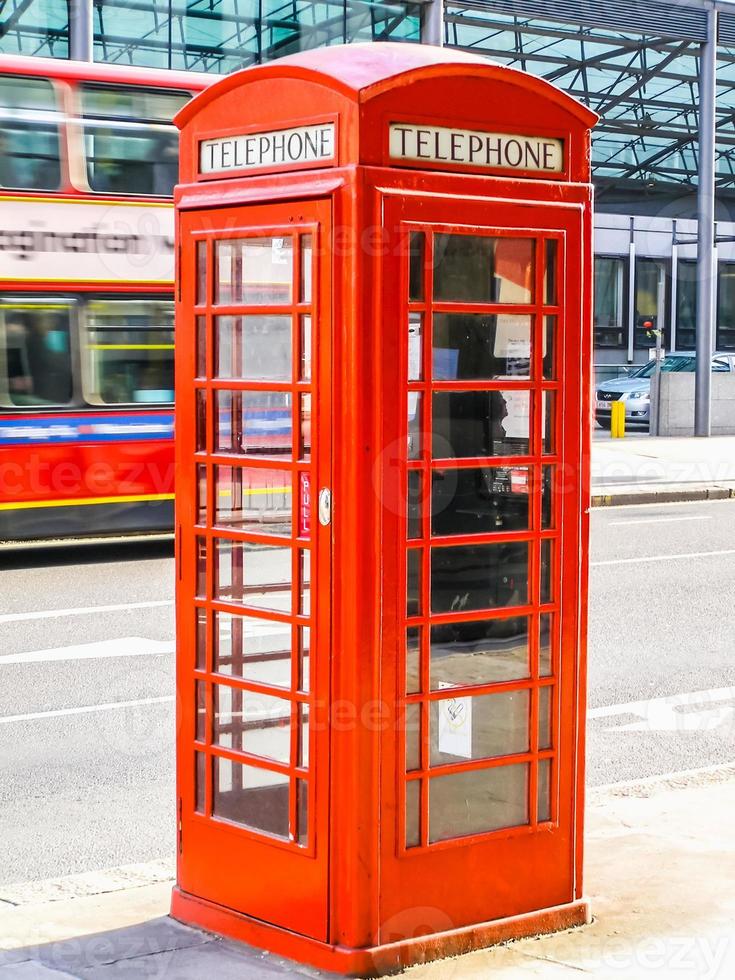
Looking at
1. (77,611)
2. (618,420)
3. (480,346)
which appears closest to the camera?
(480,346)

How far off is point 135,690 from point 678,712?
9.49ft

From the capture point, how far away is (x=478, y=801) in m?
4.33

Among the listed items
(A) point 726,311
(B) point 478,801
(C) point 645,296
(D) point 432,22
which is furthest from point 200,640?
(A) point 726,311

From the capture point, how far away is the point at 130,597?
35.8 ft

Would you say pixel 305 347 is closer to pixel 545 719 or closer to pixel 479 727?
pixel 479 727

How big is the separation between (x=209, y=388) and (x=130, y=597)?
6.80 meters

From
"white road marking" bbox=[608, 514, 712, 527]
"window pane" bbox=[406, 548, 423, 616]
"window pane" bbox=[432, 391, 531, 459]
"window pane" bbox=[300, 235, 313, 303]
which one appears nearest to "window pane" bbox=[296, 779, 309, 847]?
"window pane" bbox=[406, 548, 423, 616]

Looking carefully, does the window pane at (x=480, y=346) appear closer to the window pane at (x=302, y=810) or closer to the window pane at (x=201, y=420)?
the window pane at (x=201, y=420)

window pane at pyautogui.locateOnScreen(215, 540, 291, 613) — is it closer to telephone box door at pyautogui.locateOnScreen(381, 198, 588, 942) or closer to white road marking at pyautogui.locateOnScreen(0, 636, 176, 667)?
telephone box door at pyautogui.locateOnScreen(381, 198, 588, 942)

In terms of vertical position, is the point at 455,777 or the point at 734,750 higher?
the point at 455,777

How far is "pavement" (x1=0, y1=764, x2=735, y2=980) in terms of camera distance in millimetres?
4137

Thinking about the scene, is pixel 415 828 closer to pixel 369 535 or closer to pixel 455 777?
pixel 455 777

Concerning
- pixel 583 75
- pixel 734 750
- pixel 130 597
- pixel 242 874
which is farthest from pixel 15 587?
pixel 583 75

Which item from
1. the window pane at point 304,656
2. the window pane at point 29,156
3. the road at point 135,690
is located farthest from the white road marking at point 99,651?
the window pane at point 29,156
